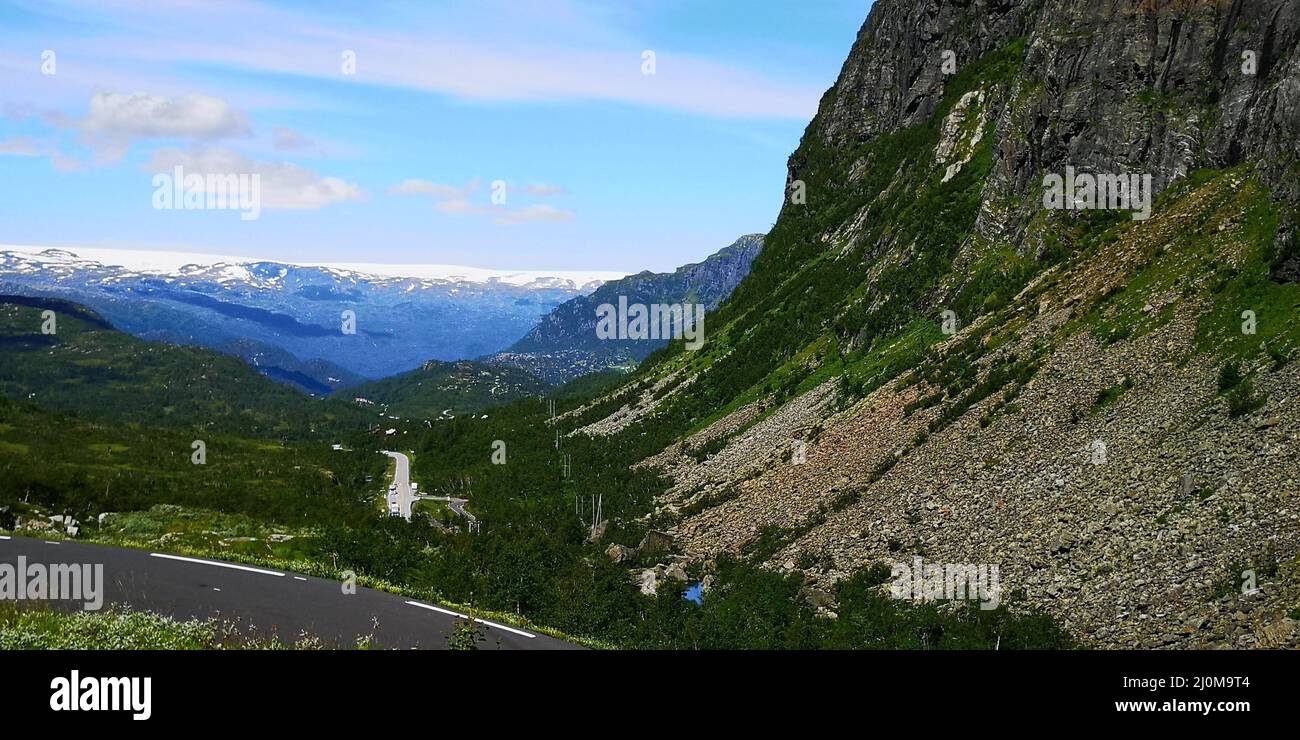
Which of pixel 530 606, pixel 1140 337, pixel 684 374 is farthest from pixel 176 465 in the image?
pixel 1140 337

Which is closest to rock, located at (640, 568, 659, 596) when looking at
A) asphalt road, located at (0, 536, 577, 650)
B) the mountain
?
the mountain

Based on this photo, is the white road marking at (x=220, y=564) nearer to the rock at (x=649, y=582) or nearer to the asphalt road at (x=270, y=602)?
the asphalt road at (x=270, y=602)

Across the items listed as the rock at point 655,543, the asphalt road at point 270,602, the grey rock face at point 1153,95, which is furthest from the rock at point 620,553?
the asphalt road at point 270,602

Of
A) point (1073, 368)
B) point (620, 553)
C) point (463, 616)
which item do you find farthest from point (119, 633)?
point (620, 553)

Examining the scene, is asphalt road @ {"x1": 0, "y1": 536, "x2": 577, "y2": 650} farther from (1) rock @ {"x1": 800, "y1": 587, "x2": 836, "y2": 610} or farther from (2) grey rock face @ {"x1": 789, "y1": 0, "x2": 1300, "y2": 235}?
(2) grey rock face @ {"x1": 789, "y1": 0, "x2": 1300, "y2": 235}

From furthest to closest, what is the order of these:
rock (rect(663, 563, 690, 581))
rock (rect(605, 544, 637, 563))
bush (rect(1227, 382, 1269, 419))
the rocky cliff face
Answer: rock (rect(605, 544, 637, 563)) → rock (rect(663, 563, 690, 581)) → the rocky cliff face → bush (rect(1227, 382, 1269, 419))
